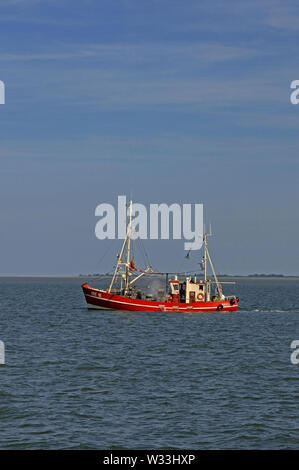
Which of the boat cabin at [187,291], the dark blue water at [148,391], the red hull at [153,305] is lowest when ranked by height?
the dark blue water at [148,391]

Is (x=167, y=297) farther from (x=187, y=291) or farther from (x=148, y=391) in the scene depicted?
(x=148, y=391)

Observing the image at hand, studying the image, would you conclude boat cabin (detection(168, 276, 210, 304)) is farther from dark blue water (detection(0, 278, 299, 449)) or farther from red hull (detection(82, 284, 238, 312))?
dark blue water (detection(0, 278, 299, 449))

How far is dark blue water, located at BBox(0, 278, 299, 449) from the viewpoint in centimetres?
2497

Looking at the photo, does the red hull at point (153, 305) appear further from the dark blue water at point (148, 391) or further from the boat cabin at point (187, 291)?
the dark blue water at point (148, 391)

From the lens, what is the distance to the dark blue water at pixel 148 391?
81.9 feet

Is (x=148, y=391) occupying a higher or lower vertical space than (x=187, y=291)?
lower

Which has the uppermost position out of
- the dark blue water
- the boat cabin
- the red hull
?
the boat cabin

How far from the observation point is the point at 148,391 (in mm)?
33281

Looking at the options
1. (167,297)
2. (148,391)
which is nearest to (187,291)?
(167,297)
